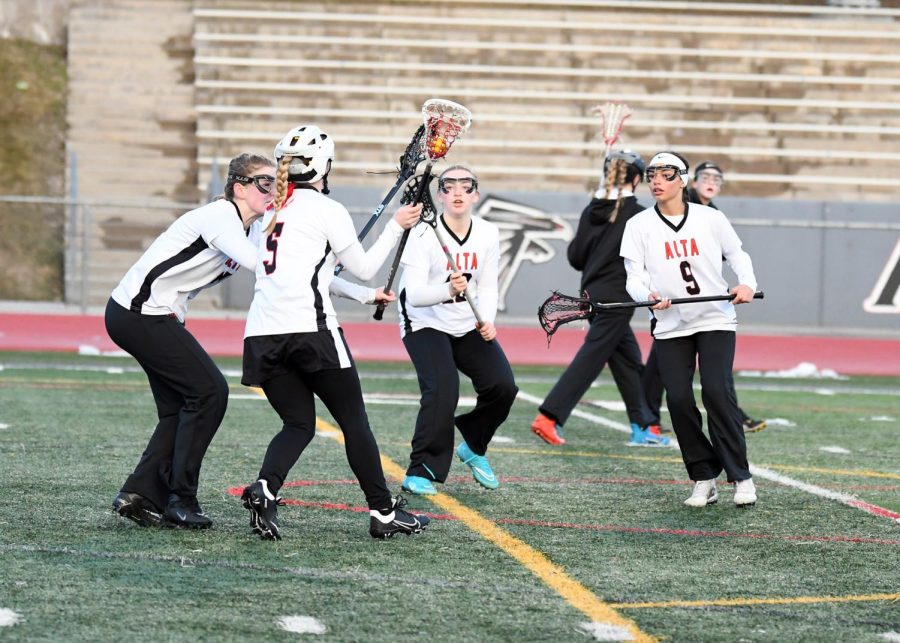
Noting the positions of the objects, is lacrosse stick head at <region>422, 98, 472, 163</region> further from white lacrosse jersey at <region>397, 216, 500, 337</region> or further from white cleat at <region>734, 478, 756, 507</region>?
white cleat at <region>734, 478, 756, 507</region>

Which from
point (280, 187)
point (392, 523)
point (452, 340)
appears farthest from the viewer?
point (452, 340)

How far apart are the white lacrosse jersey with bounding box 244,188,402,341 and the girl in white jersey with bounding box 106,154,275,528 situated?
1.09ft

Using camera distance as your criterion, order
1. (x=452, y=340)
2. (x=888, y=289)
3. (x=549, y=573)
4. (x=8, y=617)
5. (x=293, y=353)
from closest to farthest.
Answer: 1. (x=8, y=617)
2. (x=549, y=573)
3. (x=293, y=353)
4. (x=452, y=340)
5. (x=888, y=289)

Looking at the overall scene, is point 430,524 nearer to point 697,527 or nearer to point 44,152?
point 697,527

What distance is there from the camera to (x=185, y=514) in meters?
6.15

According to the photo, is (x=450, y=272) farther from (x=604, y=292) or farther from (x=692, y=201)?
(x=692, y=201)

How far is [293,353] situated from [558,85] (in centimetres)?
1778

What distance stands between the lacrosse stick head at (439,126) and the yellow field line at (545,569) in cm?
161

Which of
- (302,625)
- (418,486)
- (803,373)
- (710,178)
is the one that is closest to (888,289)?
(803,373)

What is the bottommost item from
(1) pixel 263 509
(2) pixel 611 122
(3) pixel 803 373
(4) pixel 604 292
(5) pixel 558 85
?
(3) pixel 803 373

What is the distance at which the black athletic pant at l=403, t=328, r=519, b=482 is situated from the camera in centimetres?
717

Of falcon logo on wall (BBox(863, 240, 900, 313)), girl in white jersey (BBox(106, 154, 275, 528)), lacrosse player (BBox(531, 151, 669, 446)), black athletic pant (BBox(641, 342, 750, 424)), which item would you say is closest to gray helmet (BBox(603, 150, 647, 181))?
lacrosse player (BBox(531, 151, 669, 446))

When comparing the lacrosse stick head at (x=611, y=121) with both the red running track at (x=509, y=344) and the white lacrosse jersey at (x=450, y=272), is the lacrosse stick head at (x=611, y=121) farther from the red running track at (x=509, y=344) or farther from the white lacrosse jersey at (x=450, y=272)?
the red running track at (x=509, y=344)

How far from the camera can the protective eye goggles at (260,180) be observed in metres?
6.11
